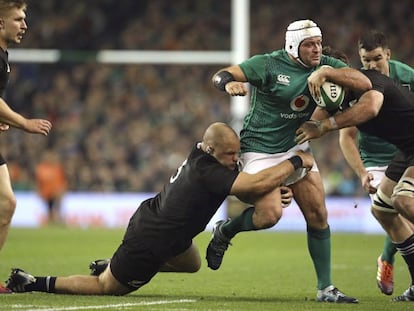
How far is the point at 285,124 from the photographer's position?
8.37 meters

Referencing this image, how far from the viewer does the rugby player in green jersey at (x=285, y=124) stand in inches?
322

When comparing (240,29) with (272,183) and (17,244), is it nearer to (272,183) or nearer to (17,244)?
(17,244)

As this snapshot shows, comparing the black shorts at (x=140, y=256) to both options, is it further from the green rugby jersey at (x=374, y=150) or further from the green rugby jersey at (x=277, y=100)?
the green rugby jersey at (x=374, y=150)

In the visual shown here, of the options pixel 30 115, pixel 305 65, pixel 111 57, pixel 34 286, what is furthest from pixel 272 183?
pixel 30 115

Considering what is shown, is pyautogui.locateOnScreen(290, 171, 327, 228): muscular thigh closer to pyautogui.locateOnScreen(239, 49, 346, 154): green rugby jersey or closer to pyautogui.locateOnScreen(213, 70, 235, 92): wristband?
pyautogui.locateOnScreen(239, 49, 346, 154): green rugby jersey

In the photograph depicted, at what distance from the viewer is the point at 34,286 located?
820cm

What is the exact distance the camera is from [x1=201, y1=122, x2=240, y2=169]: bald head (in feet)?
25.4

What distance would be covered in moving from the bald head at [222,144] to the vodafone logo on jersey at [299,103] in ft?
2.41

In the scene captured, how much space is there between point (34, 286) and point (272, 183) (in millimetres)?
2035

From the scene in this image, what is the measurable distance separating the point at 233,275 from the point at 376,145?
2.18 metres

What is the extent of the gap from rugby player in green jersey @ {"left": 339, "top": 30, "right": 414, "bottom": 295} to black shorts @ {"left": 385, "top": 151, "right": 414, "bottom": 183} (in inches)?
8.7

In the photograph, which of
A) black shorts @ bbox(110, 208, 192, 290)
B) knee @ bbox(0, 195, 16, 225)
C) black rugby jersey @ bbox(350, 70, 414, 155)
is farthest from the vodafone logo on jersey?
knee @ bbox(0, 195, 16, 225)

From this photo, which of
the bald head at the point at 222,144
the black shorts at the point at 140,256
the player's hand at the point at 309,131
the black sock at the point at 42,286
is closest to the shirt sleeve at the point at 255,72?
the player's hand at the point at 309,131

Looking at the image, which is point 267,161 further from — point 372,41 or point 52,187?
point 52,187
